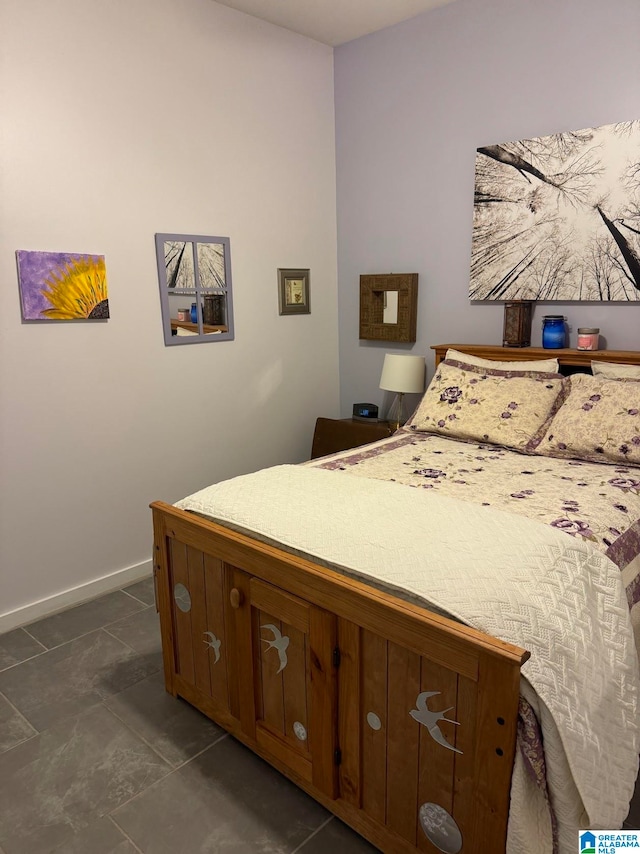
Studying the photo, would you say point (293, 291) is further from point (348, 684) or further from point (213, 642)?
point (348, 684)

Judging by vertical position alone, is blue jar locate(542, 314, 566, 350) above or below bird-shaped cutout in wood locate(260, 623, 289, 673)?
above

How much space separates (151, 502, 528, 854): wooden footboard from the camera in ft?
4.29

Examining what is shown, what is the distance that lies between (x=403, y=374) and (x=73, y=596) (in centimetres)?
210

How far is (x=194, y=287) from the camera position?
3242 mm

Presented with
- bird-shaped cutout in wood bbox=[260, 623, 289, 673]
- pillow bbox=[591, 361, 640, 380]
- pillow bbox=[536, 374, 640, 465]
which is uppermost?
pillow bbox=[591, 361, 640, 380]

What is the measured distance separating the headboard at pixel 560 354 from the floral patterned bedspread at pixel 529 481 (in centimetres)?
58

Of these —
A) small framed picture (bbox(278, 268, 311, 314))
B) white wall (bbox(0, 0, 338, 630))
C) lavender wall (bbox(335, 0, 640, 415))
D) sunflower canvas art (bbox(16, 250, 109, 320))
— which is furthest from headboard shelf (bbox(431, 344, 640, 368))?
sunflower canvas art (bbox(16, 250, 109, 320))

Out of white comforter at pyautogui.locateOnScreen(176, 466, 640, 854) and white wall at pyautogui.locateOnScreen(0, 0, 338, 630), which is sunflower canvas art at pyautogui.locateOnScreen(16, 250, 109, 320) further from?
white comforter at pyautogui.locateOnScreen(176, 466, 640, 854)

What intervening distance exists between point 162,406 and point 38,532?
85 centimetres

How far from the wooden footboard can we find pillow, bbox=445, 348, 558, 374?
176 centimetres

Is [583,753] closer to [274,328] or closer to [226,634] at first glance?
[226,634]

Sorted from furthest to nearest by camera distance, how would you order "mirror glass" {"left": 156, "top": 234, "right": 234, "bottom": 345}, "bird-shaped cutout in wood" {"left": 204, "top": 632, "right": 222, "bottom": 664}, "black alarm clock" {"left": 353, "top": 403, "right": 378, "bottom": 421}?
1. "black alarm clock" {"left": 353, "top": 403, "right": 378, "bottom": 421}
2. "mirror glass" {"left": 156, "top": 234, "right": 234, "bottom": 345}
3. "bird-shaped cutout in wood" {"left": 204, "top": 632, "right": 222, "bottom": 664}

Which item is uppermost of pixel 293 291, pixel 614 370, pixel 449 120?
pixel 449 120

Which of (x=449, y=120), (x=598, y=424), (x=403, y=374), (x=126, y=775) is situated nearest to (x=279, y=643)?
(x=126, y=775)
